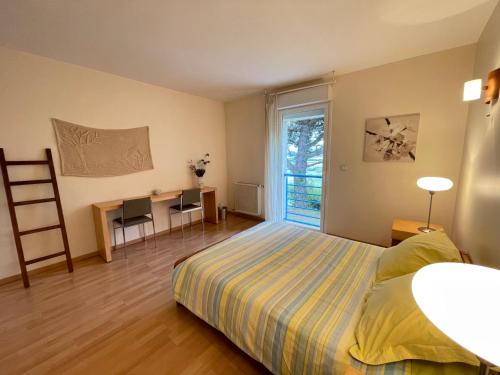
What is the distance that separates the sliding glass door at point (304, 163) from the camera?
3344mm

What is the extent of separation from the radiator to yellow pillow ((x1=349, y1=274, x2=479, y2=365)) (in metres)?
3.07

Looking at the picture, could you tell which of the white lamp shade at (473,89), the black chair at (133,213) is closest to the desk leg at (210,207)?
the black chair at (133,213)

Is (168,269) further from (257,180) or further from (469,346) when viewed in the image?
(469,346)

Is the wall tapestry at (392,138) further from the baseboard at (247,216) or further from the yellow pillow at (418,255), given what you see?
the baseboard at (247,216)

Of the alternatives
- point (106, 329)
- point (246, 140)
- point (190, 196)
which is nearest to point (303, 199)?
point (246, 140)

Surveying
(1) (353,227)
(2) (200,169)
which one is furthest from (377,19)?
(2) (200,169)

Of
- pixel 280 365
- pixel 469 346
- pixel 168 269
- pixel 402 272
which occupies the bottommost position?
pixel 168 269

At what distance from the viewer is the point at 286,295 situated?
1277 mm

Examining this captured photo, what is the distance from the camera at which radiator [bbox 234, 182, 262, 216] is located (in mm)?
4074

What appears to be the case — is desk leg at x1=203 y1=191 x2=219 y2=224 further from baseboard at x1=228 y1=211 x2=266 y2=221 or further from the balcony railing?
the balcony railing

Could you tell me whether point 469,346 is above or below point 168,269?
above

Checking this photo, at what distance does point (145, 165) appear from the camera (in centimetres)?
324

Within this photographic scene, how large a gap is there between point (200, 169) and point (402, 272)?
335cm

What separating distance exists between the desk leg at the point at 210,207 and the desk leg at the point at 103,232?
5.88ft
